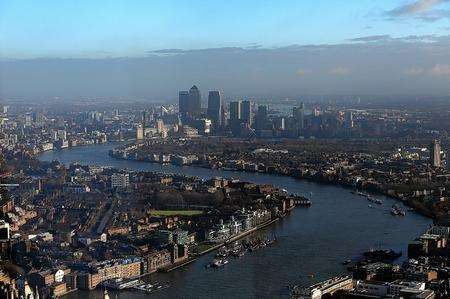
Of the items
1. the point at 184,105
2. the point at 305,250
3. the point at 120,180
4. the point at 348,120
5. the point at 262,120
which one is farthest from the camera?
the point at 262,120

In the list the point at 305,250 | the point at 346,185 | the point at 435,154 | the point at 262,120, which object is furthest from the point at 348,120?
the point at 305,250

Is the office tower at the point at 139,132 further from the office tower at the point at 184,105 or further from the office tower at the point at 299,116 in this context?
the office tower at the point at 299,116

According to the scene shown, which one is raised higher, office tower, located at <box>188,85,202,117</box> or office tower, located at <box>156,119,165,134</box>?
office tower, located at <box>188,85,202,117</box>

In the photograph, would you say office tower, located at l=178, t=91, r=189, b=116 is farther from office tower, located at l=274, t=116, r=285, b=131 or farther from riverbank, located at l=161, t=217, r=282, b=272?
riverbank, located at l=161, t=217, r=282, b=272

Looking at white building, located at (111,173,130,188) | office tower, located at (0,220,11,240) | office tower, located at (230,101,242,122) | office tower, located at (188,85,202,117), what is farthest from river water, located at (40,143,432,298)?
office tower, located at (230,101,242,122)

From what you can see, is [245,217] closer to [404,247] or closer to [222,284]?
[404,247]

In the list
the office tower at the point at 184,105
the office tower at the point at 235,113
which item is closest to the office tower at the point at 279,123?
the office tower at the point at 235,113

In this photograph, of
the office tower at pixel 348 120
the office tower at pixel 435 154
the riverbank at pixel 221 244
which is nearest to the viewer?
the riverbank at pixel 221 244

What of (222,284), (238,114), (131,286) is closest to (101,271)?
(131,286)

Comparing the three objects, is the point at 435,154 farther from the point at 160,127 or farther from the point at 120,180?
the point at 160,127
